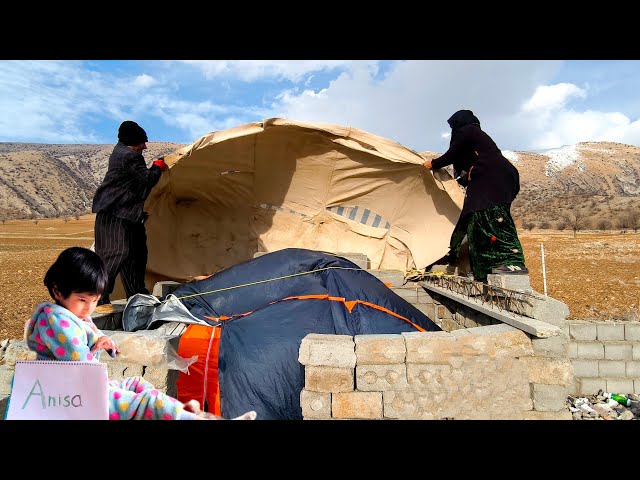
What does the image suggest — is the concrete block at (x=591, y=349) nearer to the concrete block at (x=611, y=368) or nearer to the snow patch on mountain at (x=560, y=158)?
the concrete block at (x=611, y=368)

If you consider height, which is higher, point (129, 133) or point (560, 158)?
point (560, 158)

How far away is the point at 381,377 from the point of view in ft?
11.0

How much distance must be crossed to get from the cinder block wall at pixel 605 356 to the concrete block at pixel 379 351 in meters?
2.79

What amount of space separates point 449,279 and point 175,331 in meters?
3.60

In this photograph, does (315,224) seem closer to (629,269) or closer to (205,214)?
(205,214)

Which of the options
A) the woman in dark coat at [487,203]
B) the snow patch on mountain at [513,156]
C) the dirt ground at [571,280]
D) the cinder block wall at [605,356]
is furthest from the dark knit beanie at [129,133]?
the snow patch on mountain at [513,156]

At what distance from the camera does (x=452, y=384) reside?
3412 millimetres

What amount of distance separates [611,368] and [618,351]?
21 cm

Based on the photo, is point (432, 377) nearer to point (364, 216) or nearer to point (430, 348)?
point (430, 348)

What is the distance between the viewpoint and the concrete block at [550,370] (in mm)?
3451

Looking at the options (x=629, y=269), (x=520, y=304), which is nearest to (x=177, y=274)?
(x=520, y=304)

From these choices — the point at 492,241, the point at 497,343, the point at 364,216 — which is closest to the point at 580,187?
the point at 364,216

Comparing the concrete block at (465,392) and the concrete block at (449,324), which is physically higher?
the concrete block at (449,324)

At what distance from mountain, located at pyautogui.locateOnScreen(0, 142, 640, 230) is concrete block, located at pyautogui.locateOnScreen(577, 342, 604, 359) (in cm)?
3711
